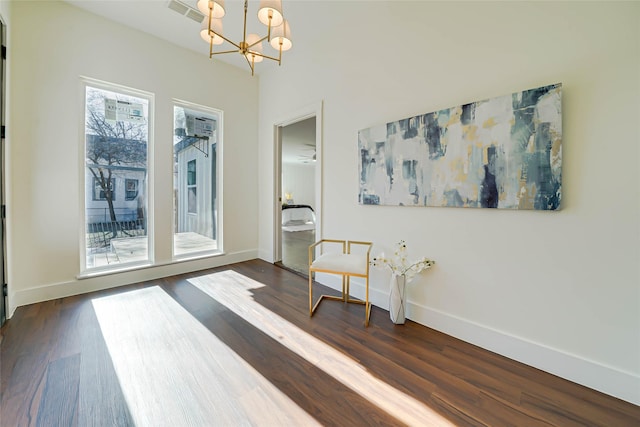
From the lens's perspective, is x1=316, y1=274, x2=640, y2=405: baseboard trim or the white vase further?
→ the white vase

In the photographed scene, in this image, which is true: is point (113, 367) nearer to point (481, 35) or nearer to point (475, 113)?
point (475, 113)

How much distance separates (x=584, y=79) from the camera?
4.65 feet

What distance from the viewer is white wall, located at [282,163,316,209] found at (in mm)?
10859

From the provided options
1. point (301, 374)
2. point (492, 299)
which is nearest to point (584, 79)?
point (492, 299)

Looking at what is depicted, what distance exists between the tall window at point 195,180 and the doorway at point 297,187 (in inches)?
39.1

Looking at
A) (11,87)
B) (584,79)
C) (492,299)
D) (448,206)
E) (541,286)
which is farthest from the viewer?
(11,87)

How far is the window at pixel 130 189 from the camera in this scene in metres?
3.03

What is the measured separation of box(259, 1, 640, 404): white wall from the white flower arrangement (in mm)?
77

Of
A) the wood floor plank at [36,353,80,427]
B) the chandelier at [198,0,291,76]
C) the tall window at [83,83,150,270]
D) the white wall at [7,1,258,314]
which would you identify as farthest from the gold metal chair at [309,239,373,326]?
the tall window at [83,83,150,270]

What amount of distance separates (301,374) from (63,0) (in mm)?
4288

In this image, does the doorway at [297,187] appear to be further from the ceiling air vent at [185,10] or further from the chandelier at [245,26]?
the ceiling air vent at [185,10]

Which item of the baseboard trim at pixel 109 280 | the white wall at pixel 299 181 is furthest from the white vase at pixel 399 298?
the white wall at pixel 299 181

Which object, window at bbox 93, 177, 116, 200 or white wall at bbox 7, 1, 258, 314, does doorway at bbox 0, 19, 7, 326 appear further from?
window at bbox 93, 177, 116, 200

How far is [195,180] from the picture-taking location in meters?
3.70
